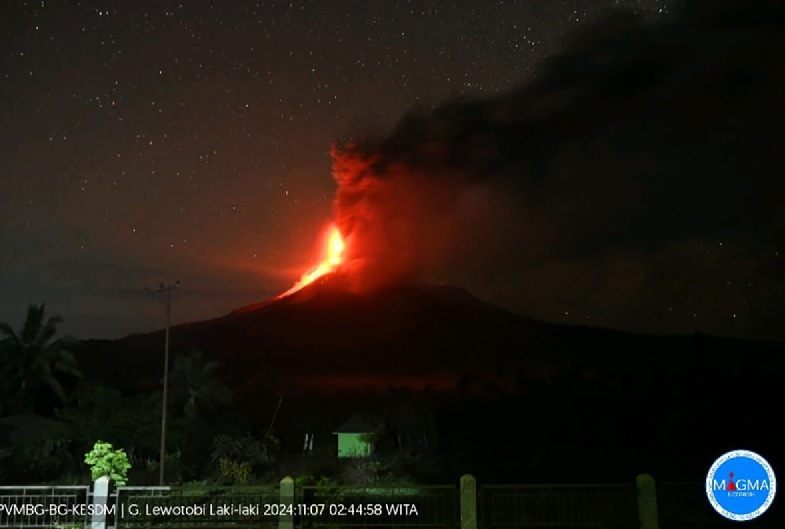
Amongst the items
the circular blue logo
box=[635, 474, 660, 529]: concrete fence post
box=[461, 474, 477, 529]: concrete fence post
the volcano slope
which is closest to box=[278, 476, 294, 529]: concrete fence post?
box=[461, 474, 477, 529]: concrete fence post

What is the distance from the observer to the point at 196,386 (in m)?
43.7

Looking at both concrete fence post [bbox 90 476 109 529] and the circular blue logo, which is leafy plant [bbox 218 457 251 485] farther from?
the circular blue logo

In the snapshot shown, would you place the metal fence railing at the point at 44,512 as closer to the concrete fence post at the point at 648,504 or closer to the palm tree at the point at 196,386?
the concrete fence post at the point at 648,504

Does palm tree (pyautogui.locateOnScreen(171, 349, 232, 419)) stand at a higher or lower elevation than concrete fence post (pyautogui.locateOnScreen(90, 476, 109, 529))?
higher

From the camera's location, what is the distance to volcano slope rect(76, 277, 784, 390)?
244ft

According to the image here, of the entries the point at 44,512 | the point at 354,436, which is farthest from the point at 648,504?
the point at 354,436

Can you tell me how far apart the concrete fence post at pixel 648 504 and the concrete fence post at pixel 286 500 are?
5.24 meters

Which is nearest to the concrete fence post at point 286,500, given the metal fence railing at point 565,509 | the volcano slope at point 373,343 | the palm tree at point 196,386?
the metal fence railing at point 565,509

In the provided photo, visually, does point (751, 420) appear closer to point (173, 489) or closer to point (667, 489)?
point (667, 489)

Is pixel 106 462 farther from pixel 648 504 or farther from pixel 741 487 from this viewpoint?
pixel 741 487

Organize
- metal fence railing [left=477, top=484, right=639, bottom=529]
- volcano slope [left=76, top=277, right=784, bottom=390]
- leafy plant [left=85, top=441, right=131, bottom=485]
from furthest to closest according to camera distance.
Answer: volcano slope [left=76, top=277, right=784, bottom=390] < leafy plant [left=85, top=441, right=131, bottom=485] < metal fence railing [left=477, top=484, right=639, bottom=529]

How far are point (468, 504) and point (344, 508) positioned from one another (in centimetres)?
228

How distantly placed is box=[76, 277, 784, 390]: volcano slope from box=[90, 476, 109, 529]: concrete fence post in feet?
161

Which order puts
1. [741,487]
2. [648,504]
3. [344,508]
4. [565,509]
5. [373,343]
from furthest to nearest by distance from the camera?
1. [373,343]
2. [344,508]
3. [565,509]
4. [648,504]
5. [741,487]
